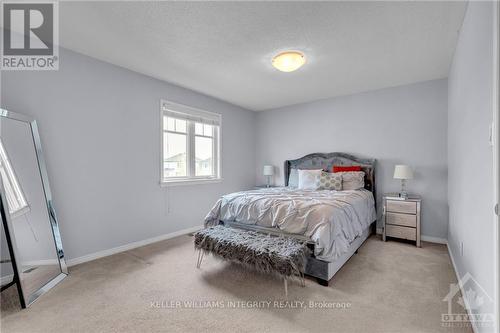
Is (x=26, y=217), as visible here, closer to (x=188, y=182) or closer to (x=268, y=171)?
(x=188, y=182)

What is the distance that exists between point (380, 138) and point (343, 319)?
10.5 ft

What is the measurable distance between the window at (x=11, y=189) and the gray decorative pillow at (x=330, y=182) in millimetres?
3802

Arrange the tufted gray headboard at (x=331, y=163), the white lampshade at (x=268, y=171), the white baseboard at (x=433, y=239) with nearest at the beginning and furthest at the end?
1. the white baseboard at (x=433, y=239)
2. the tufted gray headboard at (x=331, y=163)
3. the white lampshade at (x=268, y=171)

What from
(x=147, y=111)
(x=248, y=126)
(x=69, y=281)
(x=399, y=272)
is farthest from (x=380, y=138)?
(x=69, y=281)

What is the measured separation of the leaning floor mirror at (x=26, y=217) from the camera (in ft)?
6.48

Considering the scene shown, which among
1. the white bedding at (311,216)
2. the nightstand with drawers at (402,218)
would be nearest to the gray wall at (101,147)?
the white bedding at (311,216)

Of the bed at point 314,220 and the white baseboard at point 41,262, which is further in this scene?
the bed at point 314,220

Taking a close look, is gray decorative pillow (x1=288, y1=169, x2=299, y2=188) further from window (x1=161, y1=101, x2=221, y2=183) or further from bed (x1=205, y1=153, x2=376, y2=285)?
window (x1=161, y1=101, x2=221, y2=183)

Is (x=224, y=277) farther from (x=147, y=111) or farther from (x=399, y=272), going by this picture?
(x=147, y=111)

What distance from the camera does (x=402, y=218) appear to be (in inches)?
134

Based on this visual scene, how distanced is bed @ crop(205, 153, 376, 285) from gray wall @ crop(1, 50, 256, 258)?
1065 millimetres

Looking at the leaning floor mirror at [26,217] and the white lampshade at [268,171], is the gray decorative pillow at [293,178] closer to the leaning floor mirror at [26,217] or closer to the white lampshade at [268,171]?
the white lampshade at [268,171]

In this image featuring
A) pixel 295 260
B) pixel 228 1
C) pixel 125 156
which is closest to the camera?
pixel 228 1

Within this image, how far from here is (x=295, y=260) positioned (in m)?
1.99
